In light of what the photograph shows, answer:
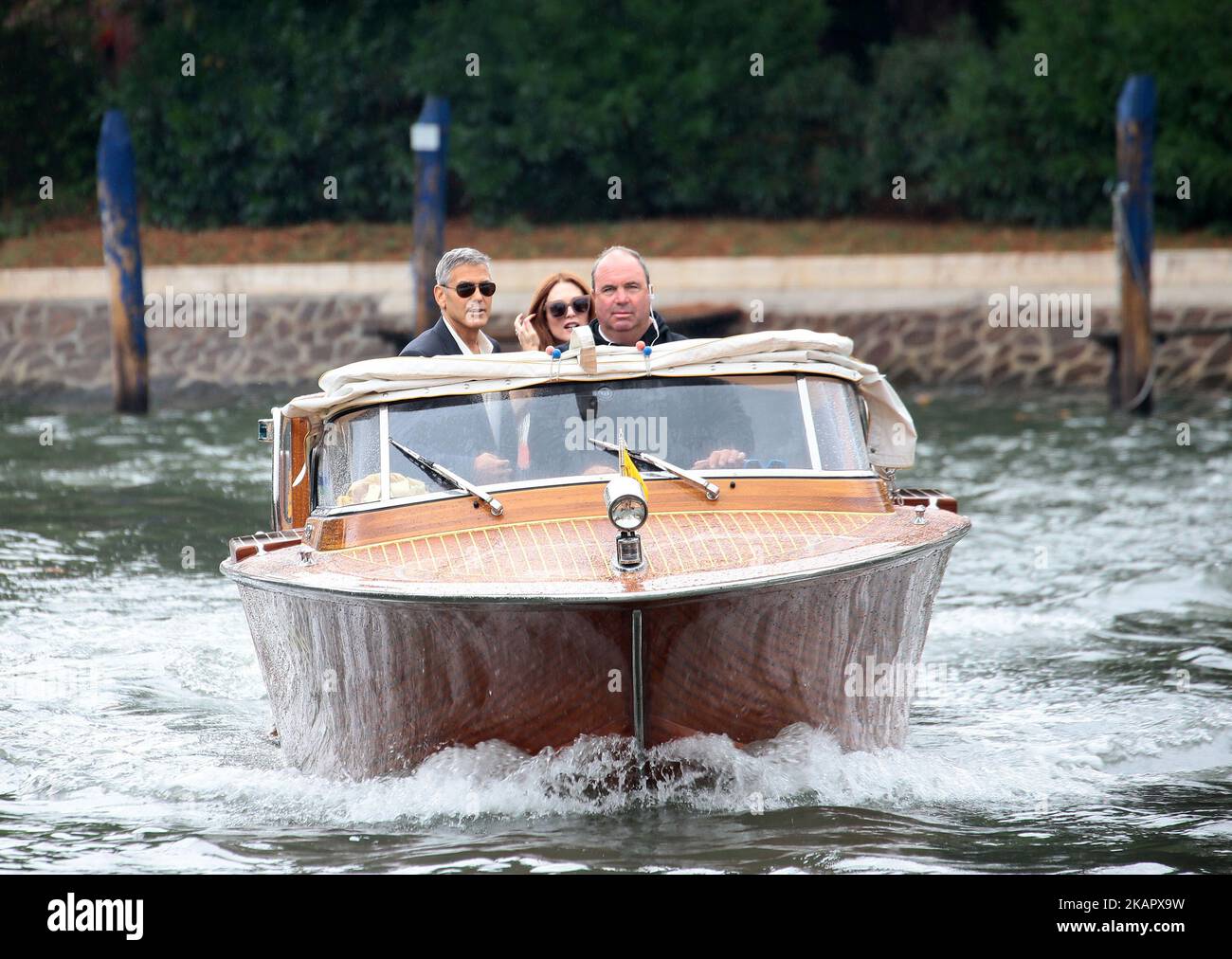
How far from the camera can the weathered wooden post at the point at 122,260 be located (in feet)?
59.8

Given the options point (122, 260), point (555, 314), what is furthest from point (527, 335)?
point (122, 260)

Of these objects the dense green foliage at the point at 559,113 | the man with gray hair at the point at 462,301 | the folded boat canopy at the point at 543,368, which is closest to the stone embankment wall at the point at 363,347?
the dense green foliage at the point at 559,113

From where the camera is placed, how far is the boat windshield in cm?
701

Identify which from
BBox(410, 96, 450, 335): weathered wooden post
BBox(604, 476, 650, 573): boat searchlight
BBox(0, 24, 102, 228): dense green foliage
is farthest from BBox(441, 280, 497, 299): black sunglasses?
BBox(0, 24, 102, 228): dense green foliage

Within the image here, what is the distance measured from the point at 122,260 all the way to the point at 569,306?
11309 millimetres

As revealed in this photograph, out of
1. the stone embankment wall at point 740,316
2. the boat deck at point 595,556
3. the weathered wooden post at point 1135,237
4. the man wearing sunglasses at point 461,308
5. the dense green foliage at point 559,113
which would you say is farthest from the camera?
the dense green foliage at point 559,113

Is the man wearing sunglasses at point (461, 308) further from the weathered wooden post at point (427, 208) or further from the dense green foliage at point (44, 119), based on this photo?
the dense green foliage at point (44, 119)

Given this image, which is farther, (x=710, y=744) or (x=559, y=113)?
(x=559, y=113)

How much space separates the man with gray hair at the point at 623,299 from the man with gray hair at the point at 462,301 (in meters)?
0.45

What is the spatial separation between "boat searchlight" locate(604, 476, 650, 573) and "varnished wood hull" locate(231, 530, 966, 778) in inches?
Answer: 8.9

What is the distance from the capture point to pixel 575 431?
23.0ft

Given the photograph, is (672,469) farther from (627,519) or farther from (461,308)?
(461,308)
